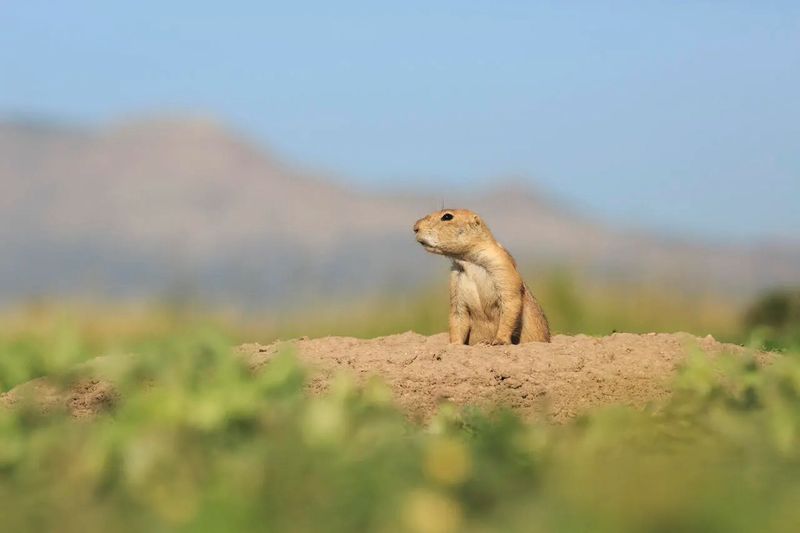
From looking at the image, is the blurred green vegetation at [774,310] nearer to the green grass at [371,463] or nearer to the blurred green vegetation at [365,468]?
the green grass at [371,463]

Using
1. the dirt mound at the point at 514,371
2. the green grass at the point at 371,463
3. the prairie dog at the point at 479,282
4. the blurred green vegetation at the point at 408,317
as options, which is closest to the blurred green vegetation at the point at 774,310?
the blurred green vegetation at the point at 408,317

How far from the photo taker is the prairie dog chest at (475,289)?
8734 millimetres

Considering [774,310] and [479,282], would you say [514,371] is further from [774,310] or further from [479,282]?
[774,310]

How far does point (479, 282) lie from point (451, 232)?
42 centimetres

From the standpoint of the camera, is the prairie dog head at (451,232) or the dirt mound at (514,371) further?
the prairie dog head at (451,232)

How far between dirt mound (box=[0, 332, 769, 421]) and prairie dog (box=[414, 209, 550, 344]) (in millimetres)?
530

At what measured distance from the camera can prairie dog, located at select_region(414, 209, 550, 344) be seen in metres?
8.66

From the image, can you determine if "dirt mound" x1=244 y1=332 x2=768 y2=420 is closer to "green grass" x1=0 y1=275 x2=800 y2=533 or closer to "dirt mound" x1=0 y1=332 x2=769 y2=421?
"dirt mound" x1=0 y1=332 x2=769 y2=421

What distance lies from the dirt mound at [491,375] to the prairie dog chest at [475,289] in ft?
1.95

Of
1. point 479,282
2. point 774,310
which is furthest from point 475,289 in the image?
point 774,310

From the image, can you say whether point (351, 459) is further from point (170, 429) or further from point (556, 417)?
point (556, 417)

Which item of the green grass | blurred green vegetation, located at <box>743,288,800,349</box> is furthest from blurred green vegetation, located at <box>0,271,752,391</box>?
the green grass

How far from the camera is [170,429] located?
4047 millimetres

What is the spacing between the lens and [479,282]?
877cm
